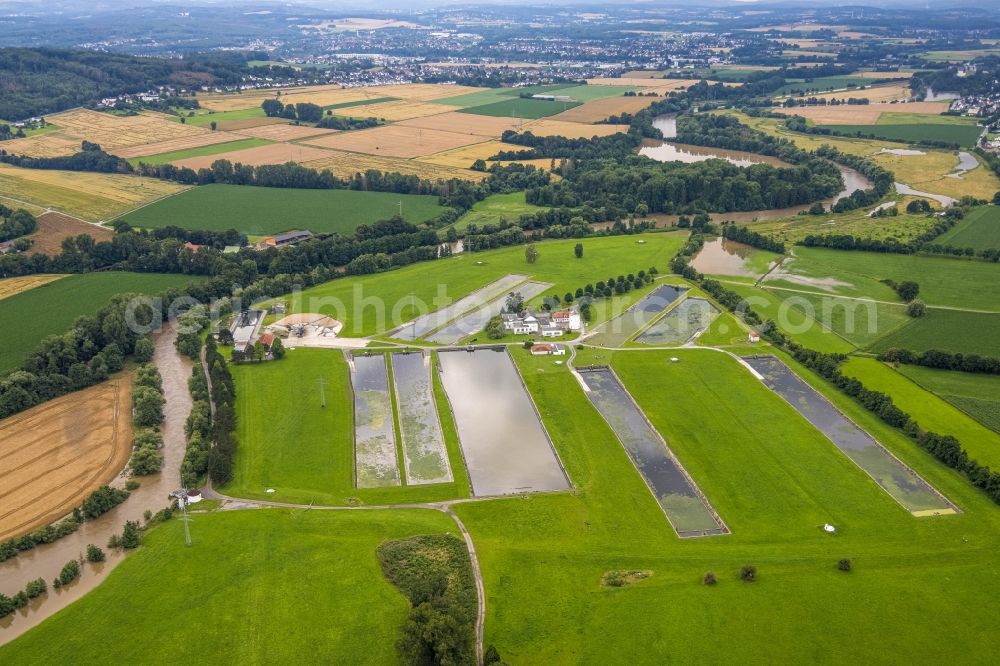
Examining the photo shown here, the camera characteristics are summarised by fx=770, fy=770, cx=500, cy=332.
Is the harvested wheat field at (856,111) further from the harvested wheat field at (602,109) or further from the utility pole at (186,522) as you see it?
the utility pole at (186,522)

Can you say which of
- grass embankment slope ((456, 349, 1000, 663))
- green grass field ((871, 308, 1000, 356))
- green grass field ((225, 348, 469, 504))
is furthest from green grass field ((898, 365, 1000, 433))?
green grass field ((225, 348, 469, 504))

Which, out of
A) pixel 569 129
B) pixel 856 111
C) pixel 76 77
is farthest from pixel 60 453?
pixel 856 111

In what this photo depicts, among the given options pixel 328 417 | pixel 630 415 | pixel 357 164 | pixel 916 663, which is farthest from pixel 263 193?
pixel 916 663

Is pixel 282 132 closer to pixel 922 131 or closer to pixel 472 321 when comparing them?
pixel 472 321

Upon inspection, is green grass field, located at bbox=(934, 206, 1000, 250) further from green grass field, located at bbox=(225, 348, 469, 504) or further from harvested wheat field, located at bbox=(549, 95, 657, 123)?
harvested wheat field, located at bbox=(549, 95, 657, 123)

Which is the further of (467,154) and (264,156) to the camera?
(467,154)

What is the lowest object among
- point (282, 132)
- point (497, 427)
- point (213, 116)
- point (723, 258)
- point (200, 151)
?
point (497, 427)

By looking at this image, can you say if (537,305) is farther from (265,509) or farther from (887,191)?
(887,191)
